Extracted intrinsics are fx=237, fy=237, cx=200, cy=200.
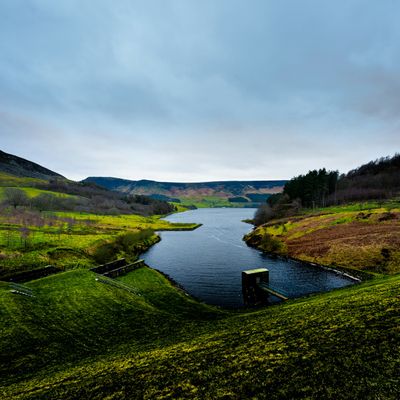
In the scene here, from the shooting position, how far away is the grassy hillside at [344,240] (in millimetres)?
45000

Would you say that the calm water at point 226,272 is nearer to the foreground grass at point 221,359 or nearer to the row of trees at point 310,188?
the foreground grass at point 221,359

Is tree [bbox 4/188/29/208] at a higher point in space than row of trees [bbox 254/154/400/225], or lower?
lower

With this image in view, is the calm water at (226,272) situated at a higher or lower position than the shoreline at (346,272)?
lower

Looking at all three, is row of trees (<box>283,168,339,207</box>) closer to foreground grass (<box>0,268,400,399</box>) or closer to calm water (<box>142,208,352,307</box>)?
calm water (<box>142,208,352,307</box>)

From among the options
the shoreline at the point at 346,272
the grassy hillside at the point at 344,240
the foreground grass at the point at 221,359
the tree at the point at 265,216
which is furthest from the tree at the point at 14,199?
the shoreline at the point at 346,272

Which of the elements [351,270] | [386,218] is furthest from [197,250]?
[386,218]

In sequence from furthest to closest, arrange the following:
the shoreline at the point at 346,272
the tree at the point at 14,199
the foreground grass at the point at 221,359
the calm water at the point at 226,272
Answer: the tree at the point at 14,199 → the shoreline at the point at 346,272 → the calm water at the point at 226,272 → the foreground grass at the point at 221,359

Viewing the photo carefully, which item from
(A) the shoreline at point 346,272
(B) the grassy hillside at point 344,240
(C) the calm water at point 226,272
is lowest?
(C) the calm water at point 226,272

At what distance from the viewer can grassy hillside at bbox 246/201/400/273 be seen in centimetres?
4500

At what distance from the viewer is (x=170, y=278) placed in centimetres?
4784

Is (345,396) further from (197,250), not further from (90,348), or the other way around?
(197,250)

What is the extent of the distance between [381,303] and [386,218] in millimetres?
61610

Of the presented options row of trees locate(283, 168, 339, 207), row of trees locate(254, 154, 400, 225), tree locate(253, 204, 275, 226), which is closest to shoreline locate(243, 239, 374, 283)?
row of trees locate(254, 154, 400, 225)

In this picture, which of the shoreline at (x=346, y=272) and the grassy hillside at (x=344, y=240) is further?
the grassy hillside at (x=344, y=240)
